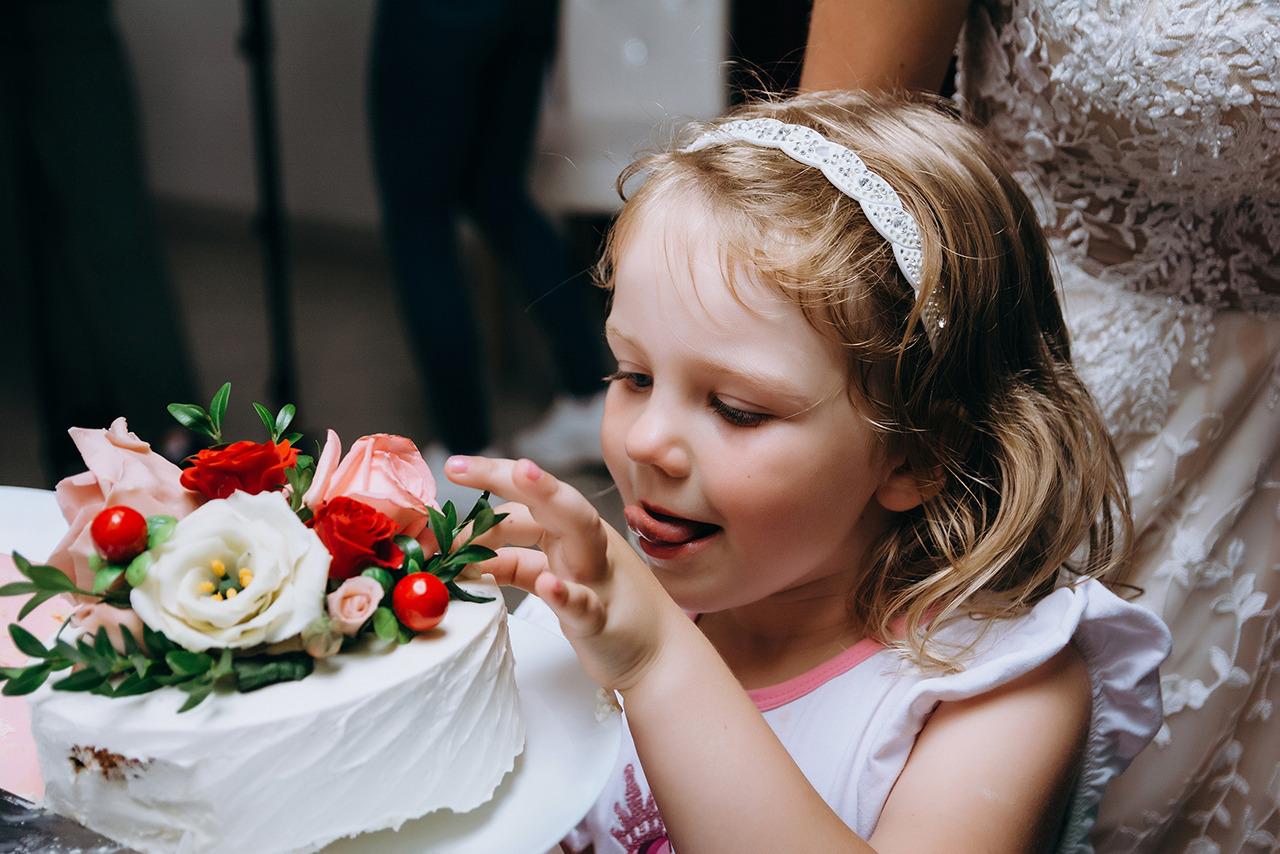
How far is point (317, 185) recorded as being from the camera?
459 centimetres

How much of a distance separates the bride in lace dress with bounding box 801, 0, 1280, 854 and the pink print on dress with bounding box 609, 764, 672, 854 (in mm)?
483

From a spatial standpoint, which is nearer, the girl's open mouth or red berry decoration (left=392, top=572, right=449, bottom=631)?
red berry decoration (left=392, top=572, right=449, bottom=631)

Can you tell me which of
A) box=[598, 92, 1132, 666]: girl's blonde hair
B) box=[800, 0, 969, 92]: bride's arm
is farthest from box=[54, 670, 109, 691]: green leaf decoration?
box=[800, 0, 969, 92]: bride's arm

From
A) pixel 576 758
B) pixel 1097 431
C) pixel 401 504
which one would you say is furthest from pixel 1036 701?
pixel 401 504

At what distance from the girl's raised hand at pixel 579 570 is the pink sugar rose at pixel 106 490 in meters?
0.17

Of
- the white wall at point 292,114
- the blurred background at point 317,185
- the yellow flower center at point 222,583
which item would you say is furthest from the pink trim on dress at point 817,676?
the white wall at point 292,114

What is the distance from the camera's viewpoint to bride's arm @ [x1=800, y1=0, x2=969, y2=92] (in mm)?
1069

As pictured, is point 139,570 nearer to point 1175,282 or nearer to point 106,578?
point 106,578

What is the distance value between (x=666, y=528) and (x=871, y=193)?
0.34m

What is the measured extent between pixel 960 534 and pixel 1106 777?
Result: 278 millimetres

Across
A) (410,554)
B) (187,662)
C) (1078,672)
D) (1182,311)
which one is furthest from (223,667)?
(1182,311)

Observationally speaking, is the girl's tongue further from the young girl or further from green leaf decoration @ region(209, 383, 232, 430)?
green leaf decoration @ region(209, 383, 232, 430)

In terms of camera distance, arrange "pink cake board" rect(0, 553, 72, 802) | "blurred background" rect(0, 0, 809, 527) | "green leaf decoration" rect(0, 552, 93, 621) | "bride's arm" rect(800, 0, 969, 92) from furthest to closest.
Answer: "blurred background" rect(0, 0, 809, 527), "bride's arm" rect(800, 0, 969, 92), "pink cake board" rect(0, 553, 72, 802), "green leaf decoration" rect(0, 552, 93, 621)

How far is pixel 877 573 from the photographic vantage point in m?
0.94
